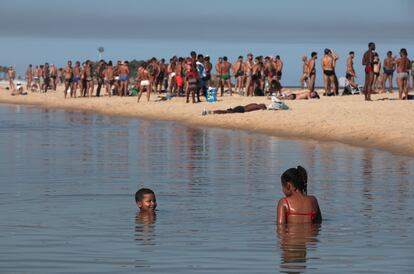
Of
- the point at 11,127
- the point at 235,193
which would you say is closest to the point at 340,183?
the point at 235,193

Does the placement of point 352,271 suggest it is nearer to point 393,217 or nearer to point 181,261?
point 181,261

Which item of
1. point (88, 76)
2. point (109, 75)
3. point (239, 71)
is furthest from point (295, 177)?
point (88, 76)

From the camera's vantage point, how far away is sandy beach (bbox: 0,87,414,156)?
84.6 ft

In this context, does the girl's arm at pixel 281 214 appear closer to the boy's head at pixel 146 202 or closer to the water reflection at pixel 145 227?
the water reflection at pixel 145 227

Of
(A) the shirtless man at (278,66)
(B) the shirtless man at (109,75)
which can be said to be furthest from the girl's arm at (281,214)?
(B) the shirtless man at (109,75)

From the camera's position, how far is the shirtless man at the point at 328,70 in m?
37.6

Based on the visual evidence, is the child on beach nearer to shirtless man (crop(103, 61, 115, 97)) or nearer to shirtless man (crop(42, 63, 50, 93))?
shirtless man (crop(103, 61, 115, 97))

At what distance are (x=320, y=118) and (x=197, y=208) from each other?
53.9 feet

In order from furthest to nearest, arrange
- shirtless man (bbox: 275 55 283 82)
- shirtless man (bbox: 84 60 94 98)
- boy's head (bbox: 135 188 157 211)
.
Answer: shirtless man (bbox: 84 60 94 98), shirtless man (bbox: 275 55 283 82), boy's head (bbox: 135 188 157 211)

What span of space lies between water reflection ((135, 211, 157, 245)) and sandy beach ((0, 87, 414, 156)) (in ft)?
31.9

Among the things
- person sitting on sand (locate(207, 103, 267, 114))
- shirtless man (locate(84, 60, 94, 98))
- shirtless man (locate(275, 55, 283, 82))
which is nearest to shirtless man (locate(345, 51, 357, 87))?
shirtless man (locate(275, 55, 283, 82))

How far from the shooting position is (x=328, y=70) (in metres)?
38.3

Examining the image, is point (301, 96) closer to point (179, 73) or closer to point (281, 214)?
point (179, 73)

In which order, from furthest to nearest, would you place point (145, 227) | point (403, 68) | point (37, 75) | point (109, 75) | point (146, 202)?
1. point (37, 75)
2. point (109, 75)
3. point (403, 68)
4. point (146, 202)
5. point (145, 227)
